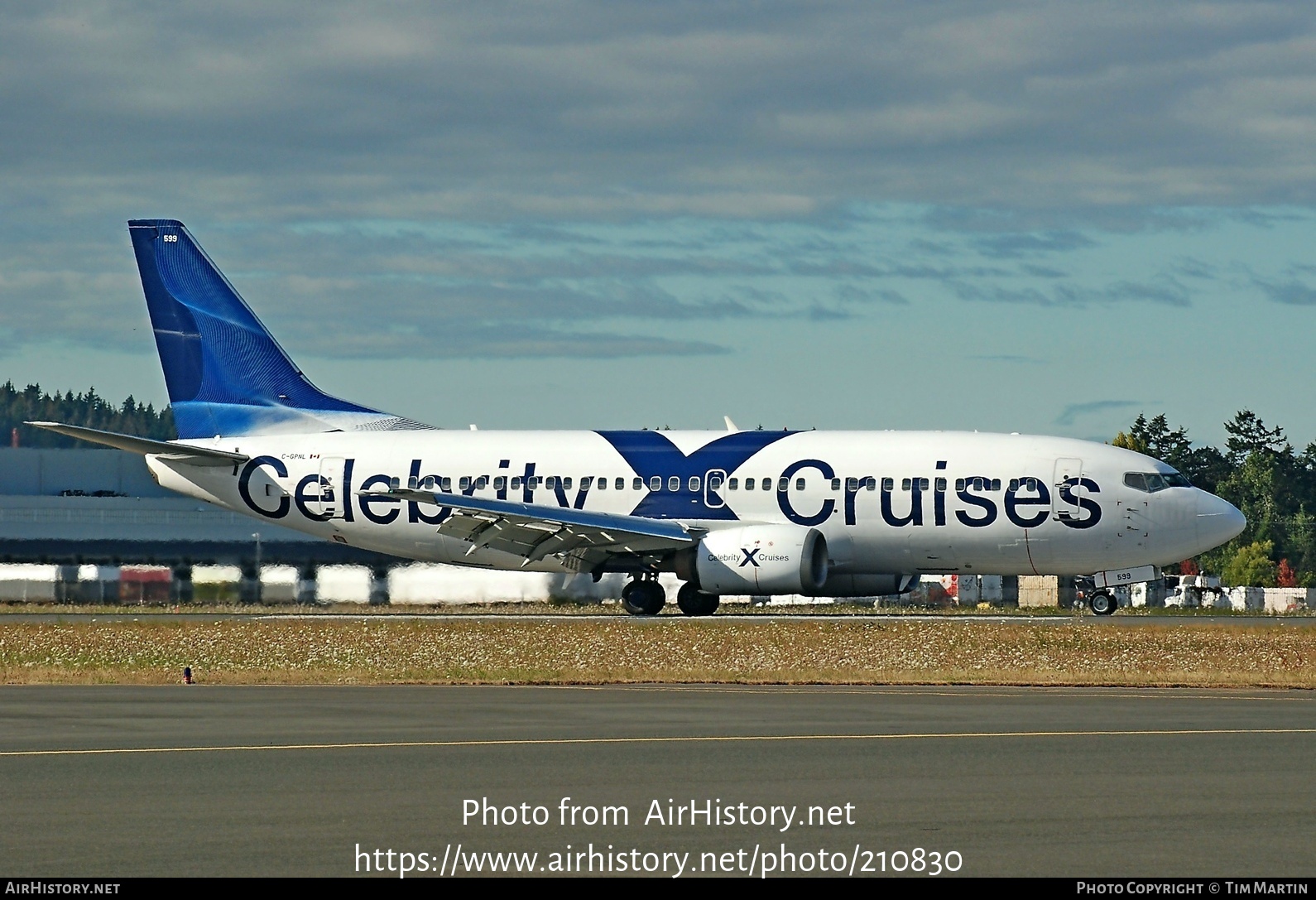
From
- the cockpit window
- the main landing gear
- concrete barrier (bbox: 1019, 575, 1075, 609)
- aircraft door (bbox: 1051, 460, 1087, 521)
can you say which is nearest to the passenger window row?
the cockpit window

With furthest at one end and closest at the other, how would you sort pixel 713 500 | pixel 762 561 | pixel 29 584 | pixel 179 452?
pixel 29 584 → pixel 179 452 → pixel 713 500 → pixel 762 561

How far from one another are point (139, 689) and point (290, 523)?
89.6ft

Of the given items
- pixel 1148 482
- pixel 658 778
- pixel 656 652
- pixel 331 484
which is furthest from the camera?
pixel 331 484

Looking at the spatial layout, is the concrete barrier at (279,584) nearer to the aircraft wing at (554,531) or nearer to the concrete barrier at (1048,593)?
the aircraft wing at (554,531)

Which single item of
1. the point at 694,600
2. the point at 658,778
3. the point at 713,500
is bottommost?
the point at 658,778

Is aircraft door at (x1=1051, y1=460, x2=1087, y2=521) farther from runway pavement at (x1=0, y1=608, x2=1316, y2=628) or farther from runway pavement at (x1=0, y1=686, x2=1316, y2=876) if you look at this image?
runway pavement at (x1=0, y1=686, x2=1316, y2=876)

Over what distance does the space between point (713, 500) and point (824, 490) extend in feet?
9.86

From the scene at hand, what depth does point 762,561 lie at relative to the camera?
152 ft

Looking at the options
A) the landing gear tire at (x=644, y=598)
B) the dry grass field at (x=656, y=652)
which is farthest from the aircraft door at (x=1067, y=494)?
the landing gear tire at (x=644, y=598)

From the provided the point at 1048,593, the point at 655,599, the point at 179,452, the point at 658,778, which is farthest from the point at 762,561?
the point at 658,778

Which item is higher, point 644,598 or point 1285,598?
point 644,598

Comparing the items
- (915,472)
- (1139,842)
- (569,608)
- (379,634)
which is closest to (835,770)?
(1139,842)

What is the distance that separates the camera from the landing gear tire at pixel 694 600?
48844mm

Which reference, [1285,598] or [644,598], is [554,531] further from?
[1285,598]
